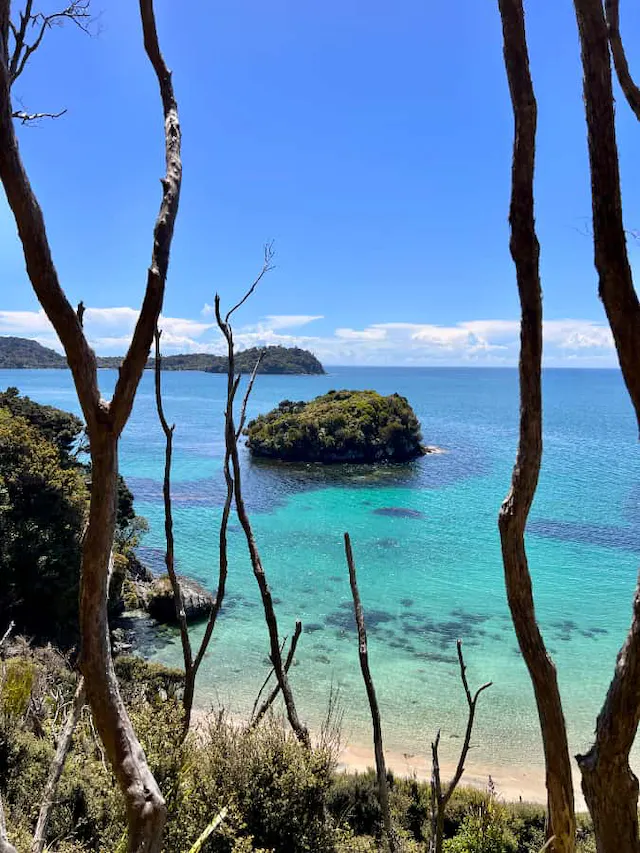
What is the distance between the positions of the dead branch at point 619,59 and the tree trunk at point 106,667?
123 inches

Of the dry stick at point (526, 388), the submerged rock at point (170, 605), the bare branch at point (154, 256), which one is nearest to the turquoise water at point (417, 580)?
the submerged rock at point (170, 605)

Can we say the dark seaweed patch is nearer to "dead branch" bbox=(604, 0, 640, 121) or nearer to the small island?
the small island

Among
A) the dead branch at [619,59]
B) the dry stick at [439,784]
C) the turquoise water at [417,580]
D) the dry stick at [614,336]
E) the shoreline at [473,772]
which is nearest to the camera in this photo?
the dry stick at [614,336]

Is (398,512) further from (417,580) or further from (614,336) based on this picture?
(614,336)

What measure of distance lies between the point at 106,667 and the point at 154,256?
2022 millimetres

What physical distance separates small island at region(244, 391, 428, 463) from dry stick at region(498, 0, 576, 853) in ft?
163

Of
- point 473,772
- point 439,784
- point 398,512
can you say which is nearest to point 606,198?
point 439,784

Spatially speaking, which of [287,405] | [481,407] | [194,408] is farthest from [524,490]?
[481,407]

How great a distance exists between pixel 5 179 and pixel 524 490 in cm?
288

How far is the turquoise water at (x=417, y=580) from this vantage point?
53.1 ft

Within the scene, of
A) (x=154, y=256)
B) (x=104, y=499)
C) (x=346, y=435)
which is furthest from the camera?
(x=346, y=435)

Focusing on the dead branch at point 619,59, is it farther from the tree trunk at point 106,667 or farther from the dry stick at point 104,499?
the tree trunk at point 106,667

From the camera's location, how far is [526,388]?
10.6 feet

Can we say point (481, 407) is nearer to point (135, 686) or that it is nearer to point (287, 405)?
point (287, 405)
